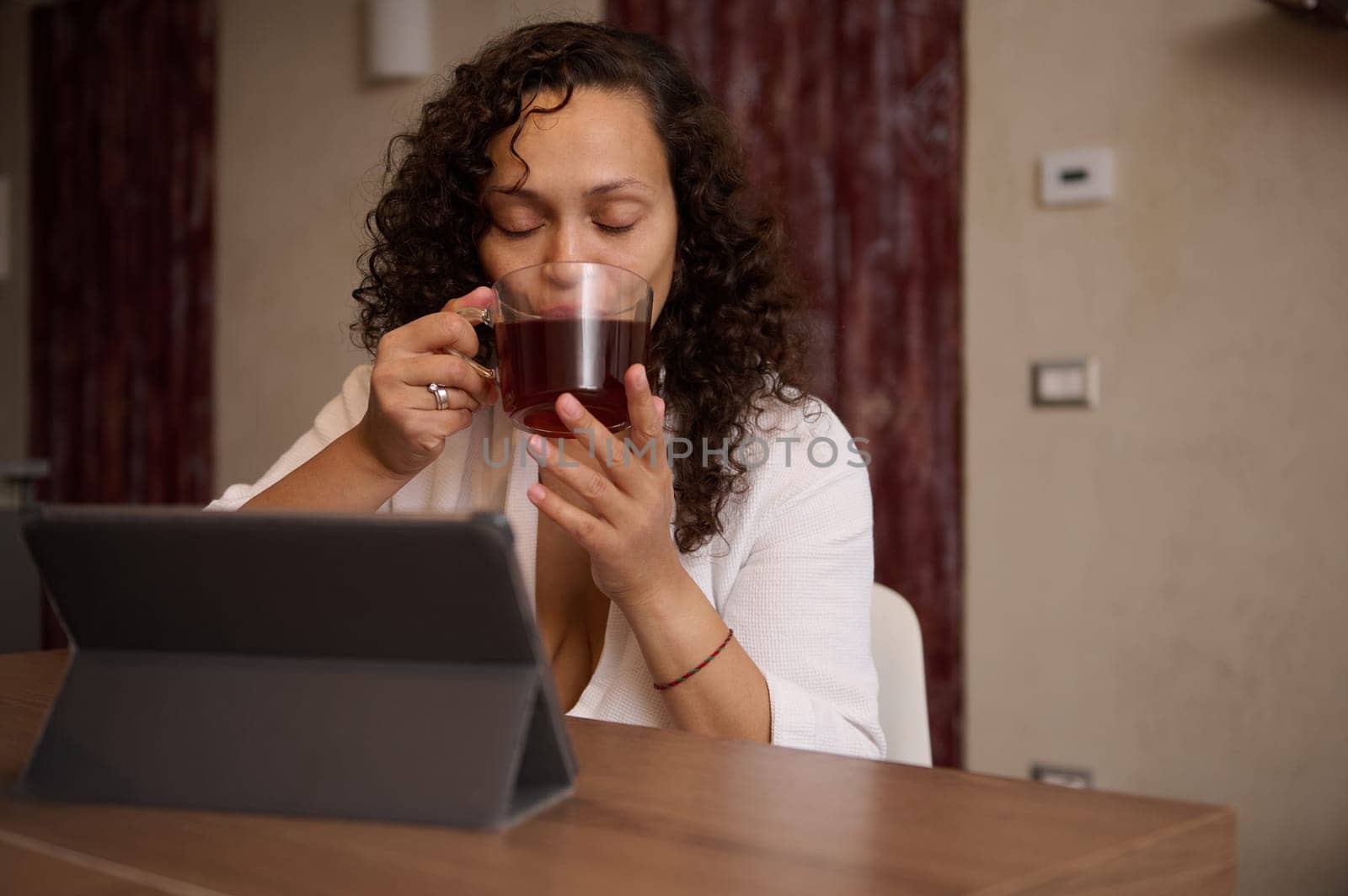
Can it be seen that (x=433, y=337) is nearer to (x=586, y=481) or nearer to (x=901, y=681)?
(x=586, y=481)

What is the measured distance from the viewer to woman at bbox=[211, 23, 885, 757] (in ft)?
3.60

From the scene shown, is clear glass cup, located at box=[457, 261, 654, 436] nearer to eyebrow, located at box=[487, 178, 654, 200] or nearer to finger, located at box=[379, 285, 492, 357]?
finger, located at box=[379, 285, 492, 357]

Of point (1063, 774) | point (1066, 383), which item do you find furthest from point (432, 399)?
point (1063, 774)

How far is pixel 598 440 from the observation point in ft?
3.15

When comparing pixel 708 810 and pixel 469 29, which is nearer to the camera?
pixel 708 810

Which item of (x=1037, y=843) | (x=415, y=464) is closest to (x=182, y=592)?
(x=1037, y=843)

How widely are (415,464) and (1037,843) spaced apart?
2.75 feet

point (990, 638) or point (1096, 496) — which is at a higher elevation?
point (1096, 496)

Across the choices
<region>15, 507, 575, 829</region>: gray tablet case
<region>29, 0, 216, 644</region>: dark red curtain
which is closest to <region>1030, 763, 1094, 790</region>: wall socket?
<region>15, 507, 575, 829</region>: gray tablet case

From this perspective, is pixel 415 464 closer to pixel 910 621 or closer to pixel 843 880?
pixel 910 621

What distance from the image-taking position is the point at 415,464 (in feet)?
4.07

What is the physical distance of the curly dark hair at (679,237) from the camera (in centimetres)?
140

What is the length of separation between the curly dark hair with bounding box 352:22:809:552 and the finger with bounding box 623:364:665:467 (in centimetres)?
34

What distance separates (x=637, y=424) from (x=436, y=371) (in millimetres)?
214
